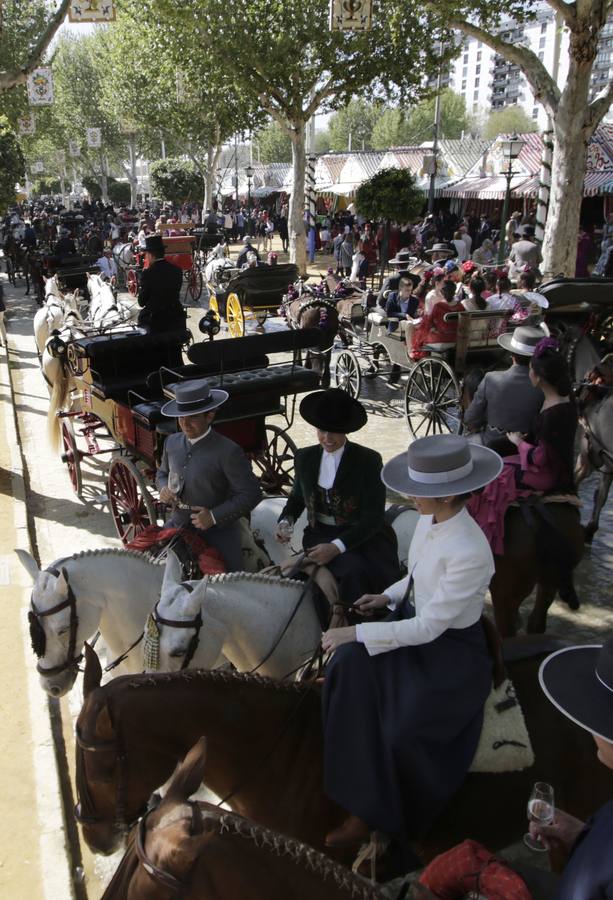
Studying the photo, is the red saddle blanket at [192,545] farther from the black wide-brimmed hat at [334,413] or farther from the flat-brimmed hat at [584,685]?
the flat-brimmed hat at [584,685]

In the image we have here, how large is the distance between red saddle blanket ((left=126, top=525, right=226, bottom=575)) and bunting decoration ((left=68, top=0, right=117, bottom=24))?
35.0ft

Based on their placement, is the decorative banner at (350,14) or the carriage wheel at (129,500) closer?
the carriage wheel at (129,500)

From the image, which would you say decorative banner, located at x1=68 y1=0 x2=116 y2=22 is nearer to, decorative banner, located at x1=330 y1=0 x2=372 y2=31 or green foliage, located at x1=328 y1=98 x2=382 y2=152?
decorative banner, located at x1=330 y1=0 x2=372 y2=31

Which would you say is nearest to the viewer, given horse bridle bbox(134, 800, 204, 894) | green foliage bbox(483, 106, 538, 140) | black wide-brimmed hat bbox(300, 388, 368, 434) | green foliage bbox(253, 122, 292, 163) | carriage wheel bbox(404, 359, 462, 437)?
horse bridle bbox(134, 800, 204, 894)

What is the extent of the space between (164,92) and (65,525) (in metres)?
33.6

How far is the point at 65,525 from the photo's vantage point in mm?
7918

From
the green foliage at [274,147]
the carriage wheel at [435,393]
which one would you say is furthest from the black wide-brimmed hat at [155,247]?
the green foliage at [274,147]

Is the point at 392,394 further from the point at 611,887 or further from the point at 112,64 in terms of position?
the point at 112,64

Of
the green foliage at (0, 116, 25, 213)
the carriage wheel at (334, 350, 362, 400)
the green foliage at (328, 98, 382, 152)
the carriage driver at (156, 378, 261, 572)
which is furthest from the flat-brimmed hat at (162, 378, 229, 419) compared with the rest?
the green foliage at (328, 98, 382, 152)

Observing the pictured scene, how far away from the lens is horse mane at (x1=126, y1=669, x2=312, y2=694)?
2675mm

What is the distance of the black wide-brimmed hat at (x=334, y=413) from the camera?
3979mm

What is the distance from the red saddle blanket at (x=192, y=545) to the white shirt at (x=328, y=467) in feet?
3.22

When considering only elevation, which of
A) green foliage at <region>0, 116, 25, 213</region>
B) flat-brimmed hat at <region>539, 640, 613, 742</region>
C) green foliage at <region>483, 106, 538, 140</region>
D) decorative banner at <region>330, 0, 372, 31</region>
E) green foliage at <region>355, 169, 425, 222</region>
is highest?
green foliage at <region>483, 106, 538, 140</region>

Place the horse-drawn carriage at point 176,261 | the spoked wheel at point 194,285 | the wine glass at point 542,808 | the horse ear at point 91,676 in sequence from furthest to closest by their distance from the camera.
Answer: the spoked wheel at point 194,285 → the horse-drawn carriage at point 176,261 → the horse ear at point 91,676 → the wine glass at point 542,808
